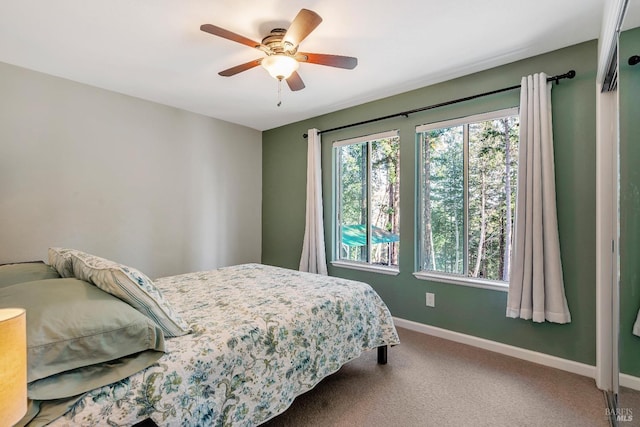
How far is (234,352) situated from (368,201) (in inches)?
98.7

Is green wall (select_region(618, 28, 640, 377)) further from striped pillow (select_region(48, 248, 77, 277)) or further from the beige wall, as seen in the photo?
the beige wall

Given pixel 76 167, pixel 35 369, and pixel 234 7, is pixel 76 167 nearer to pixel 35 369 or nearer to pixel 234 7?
pixel 234 7

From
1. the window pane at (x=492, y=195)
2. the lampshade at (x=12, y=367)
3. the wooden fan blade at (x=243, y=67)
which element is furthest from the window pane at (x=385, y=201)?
the lampshade at (x=12, y=367)

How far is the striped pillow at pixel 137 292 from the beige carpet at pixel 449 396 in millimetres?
832

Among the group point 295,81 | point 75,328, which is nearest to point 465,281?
point 295,81

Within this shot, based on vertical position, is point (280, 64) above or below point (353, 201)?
above

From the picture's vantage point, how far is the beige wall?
258 centimetres

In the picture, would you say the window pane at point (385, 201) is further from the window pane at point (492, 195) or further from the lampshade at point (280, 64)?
the lampshade at point (280, 64)

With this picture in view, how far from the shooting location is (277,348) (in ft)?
5.16

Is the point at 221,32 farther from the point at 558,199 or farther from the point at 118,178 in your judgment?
the point at 558,199

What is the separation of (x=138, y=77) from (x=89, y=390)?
8.97ft

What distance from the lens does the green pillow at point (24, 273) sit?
1.72m

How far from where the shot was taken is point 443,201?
300 centimetres

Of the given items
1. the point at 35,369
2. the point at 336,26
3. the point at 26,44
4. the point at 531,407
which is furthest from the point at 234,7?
the point at 531,407
